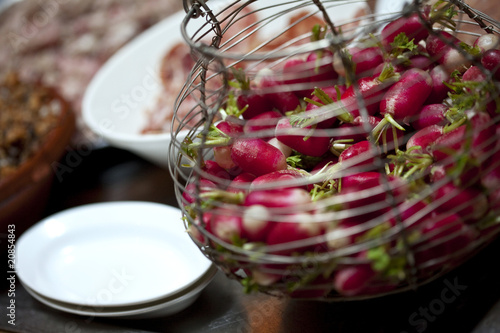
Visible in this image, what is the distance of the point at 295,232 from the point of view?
0.47 meters

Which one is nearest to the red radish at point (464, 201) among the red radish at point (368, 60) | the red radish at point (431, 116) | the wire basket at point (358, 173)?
the wire basket at point (358, 173)

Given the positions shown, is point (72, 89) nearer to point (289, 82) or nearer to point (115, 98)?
point (115, 98)

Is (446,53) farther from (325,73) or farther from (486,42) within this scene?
(325,73)

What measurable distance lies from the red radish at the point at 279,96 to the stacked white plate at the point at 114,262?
0.25m

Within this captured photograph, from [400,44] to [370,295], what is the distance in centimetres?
29

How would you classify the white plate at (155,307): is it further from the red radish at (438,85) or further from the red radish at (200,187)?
the red radish at (438,85)

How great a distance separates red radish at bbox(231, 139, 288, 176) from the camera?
57 centimetres

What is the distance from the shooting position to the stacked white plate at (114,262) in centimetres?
71

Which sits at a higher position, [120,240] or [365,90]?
[365,90]

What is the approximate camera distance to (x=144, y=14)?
1581 millimetres

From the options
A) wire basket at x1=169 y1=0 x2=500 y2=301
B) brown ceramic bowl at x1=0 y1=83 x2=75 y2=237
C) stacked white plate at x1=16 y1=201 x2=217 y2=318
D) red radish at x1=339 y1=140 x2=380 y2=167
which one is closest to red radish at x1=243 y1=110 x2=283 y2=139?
wire basket at x1=169 y1=0 x2=500 y2=301

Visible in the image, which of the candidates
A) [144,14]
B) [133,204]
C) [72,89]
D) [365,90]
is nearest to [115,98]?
[133,204]

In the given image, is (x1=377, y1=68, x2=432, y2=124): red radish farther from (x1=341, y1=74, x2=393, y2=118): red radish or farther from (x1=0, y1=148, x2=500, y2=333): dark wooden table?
(x1=0, y1=148, x2=500, y2=333): dark wooden table

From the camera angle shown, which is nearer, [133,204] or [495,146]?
[495,146]
